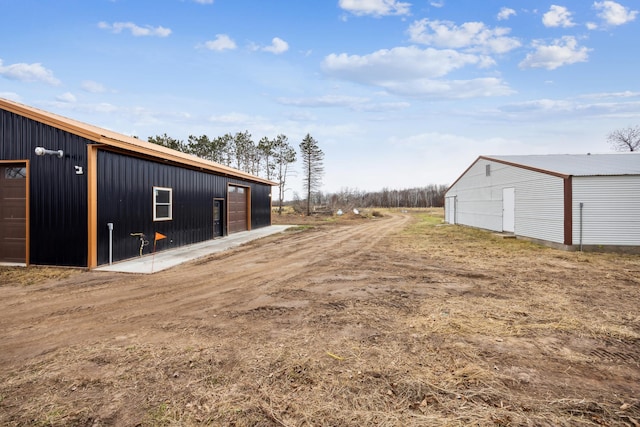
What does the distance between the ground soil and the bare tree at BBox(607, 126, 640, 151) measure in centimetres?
4342

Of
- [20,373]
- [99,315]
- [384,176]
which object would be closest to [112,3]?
[99,315]

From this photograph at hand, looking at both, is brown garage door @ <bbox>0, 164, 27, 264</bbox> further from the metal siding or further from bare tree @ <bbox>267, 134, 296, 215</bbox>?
bare tree @ <bbox>267, 134, 296, 215</bbox>

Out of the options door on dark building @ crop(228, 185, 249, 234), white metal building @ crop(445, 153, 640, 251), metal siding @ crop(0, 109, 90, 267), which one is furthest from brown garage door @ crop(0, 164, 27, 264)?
white metal building @ crop(445, 153, 640, 251)

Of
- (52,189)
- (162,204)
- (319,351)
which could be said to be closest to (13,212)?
(52,189)

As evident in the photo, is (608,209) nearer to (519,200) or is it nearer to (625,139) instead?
(519,200)

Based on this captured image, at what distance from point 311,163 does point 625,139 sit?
127ft

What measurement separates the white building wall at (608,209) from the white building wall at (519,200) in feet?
1.78

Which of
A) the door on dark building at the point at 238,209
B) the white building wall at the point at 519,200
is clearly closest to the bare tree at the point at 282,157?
the door on dark building at the point at 238,209

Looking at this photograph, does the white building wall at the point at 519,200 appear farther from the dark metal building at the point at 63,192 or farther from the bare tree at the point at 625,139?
the bare tree at the point at 625,139

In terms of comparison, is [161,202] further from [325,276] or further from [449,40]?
[449,40]

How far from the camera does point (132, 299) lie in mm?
5555

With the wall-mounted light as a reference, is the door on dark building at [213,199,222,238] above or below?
below

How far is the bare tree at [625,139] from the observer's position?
36.3m

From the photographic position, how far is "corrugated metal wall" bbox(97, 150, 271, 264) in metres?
8.57
